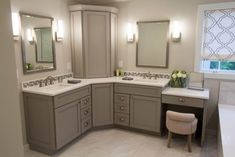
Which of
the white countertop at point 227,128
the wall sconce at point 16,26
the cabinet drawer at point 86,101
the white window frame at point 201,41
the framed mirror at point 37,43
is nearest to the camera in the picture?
the white countertop at point 227,128

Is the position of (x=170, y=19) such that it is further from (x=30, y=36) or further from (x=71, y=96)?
(x=30, y=36)

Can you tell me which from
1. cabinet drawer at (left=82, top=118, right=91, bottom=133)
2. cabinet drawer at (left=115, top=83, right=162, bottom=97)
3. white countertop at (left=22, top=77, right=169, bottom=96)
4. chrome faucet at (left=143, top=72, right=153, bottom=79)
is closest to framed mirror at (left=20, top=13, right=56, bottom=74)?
white countertop at (left=22, top=77, right=169, bottom=96)

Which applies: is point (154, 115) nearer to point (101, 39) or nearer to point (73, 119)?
point (73, 119)

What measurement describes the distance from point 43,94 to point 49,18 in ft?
4.44

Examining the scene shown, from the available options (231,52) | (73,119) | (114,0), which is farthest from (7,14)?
(231,52)

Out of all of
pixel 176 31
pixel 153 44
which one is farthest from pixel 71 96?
pixel 176 31

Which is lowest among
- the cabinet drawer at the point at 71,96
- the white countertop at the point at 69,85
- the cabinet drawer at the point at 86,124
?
the cabinet drawer at the point at 86,124

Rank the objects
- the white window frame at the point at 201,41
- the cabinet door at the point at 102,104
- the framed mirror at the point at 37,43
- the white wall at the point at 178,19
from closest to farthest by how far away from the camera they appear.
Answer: the framed mirror at the point at 37,43, the white window frame at the point at 201,41, the white wall at the point at 178,19, the cabinet door at the point at 102,104

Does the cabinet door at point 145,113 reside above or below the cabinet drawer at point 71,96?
below

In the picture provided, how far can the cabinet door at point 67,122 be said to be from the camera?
113 inches

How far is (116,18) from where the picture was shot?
4016mm

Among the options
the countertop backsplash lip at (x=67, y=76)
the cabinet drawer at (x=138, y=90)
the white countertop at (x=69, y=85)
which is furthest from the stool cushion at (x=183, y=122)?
the countertop backsplash lip at (x=67, y=76)

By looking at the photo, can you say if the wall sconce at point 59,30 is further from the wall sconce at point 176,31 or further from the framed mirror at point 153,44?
the wall sconce at point 176,31

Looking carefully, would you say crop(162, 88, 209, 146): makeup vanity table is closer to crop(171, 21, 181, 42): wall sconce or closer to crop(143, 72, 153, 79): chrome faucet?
crop(143, 72, 153, 79): chrome faucet
